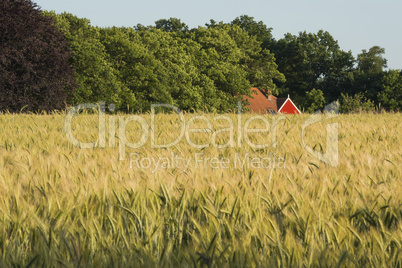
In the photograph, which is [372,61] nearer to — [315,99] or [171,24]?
[315,99]

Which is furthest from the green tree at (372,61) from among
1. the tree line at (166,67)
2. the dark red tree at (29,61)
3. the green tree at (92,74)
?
the dark red tree at (29,61)

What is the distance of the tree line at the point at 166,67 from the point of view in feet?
102

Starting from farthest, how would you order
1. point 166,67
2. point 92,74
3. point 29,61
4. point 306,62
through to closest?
point 306,62 → point 166,67 → point 92,74 → point 29,61

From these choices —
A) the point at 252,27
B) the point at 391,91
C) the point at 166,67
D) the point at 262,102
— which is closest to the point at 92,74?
the point at 166,67

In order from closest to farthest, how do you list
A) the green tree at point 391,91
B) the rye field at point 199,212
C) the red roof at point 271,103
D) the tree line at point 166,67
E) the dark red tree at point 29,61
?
the rye field at point 199,212, the dark red tree at point 29,61, the tree line at point 166,67, the green tree at point 391,91, the red roof at point 271,103

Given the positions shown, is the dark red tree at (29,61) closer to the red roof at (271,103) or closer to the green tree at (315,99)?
the red roof at (271,103)

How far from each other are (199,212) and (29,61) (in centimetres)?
3123

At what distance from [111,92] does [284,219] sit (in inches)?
1477

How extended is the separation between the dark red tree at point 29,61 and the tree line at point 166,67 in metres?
0.07

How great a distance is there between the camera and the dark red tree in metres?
29.7

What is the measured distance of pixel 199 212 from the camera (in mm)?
2781

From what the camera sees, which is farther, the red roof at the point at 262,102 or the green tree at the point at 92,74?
the red roof at the point at 262,102

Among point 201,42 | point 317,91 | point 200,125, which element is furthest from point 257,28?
point 200,125

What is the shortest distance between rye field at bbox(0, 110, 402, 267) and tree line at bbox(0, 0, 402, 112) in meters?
6.71
